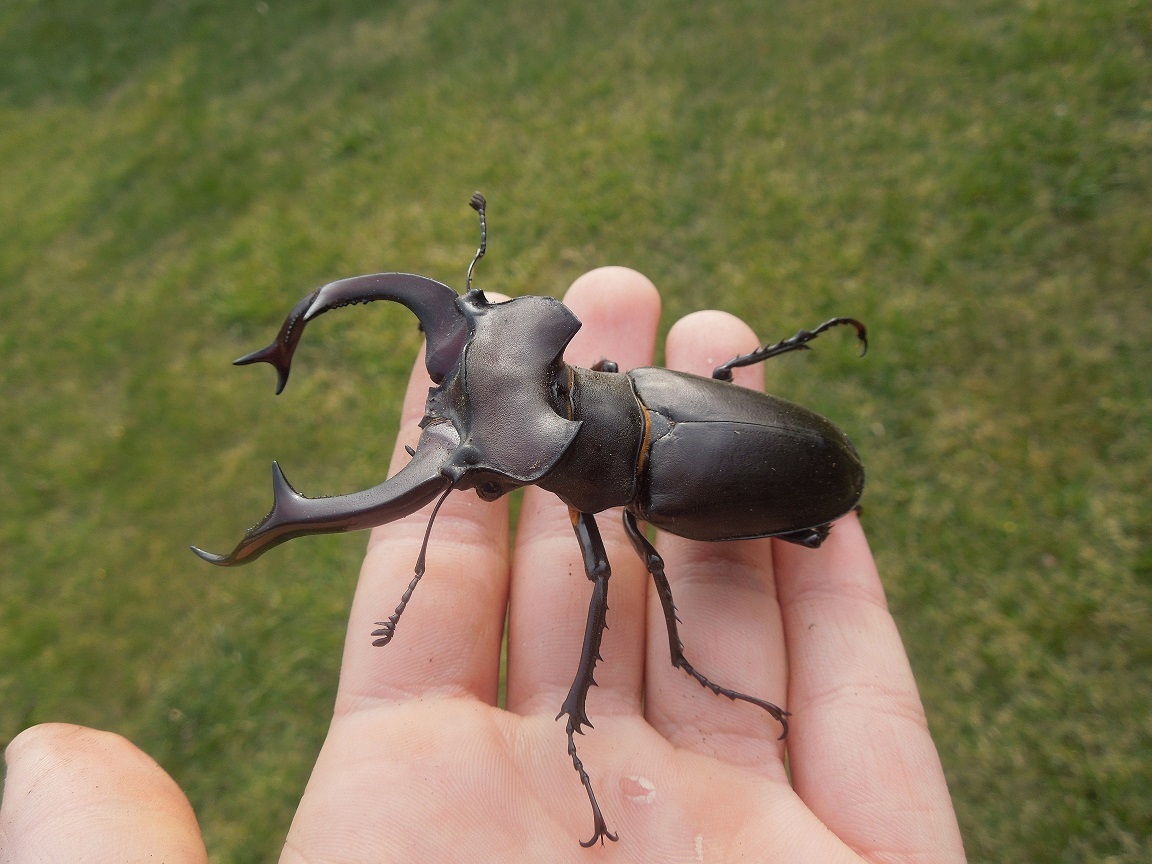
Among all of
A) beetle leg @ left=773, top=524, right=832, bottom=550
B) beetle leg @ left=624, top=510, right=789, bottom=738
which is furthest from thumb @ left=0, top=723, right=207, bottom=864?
beetle leg @ left=773, top=524, right=832, bottom=550

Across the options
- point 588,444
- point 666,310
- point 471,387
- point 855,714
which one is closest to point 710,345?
point 588,444

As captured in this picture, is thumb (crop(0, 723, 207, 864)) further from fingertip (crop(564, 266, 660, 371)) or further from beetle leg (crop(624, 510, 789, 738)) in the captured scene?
fingertip (crop(564, 266, 660, 371))

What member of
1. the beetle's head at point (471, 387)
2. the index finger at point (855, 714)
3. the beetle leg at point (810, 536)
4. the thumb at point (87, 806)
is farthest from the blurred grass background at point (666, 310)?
the beetle's head at point (471, 387)

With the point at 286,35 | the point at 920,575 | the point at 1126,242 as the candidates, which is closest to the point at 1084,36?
the point at 1126,242

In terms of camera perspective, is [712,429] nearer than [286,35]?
Yes

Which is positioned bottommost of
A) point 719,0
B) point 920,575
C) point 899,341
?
point 920,575

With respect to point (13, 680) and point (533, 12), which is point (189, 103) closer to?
point (533, 12)
